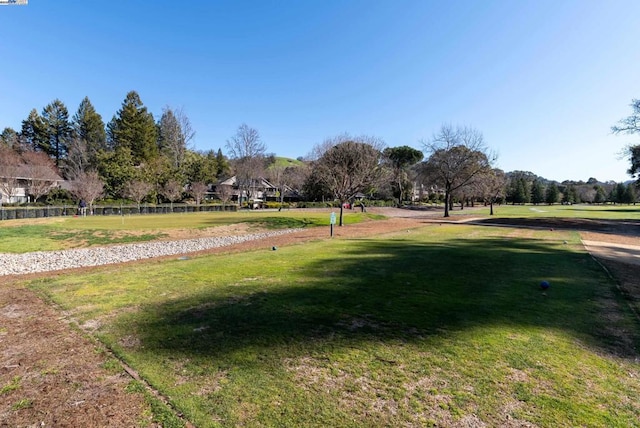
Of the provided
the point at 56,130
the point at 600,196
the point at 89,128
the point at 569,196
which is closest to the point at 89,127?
the point at 89,128

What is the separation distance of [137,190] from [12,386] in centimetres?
5710

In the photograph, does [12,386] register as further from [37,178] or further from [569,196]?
[569,196]

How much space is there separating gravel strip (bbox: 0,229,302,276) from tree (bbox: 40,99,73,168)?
2774 inches

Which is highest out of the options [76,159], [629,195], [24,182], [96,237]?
[76,159]

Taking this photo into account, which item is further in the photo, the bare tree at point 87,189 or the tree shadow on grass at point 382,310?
the bare tree at point 87,189

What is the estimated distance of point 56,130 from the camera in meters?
74.4

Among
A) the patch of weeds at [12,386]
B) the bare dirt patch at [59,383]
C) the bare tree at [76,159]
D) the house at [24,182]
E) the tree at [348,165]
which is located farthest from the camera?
the bare tree at [76,159]

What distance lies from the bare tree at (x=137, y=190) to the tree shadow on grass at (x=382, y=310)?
172ft

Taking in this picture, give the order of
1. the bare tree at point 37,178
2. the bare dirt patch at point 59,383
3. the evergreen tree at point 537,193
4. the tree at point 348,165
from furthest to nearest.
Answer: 1. the evergreen tree at point 537,193
2. the bare tree at point 37,178
3. the tree at point 348,165
4. the bare dirt patch at point 59,383

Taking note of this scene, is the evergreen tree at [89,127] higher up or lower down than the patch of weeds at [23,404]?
higher up

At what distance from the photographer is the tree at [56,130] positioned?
73.6 meters

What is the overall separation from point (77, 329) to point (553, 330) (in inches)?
304

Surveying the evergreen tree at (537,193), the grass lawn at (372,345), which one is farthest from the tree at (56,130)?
the evergreen tree at (537,193)

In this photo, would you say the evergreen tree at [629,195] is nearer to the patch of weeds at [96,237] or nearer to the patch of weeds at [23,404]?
the patch of weeds at [96,237]
